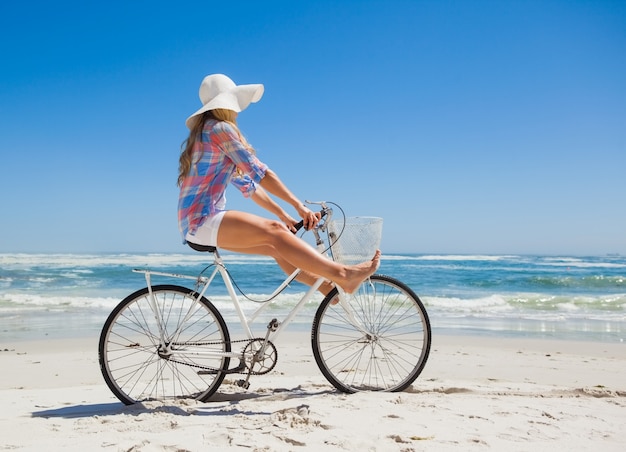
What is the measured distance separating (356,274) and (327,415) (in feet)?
2.75

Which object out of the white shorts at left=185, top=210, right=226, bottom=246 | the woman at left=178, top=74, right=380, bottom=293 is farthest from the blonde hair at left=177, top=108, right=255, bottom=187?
the white shorts at left=185, top=210, right=226, bottom=246

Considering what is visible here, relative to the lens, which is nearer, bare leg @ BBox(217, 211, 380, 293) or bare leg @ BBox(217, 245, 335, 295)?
bare leg @ BBox(217, 211, 380, 293)

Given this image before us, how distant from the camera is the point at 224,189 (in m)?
3.36

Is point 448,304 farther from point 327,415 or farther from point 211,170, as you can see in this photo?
point 211,170

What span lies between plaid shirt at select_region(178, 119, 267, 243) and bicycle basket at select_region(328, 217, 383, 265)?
0.65 metres

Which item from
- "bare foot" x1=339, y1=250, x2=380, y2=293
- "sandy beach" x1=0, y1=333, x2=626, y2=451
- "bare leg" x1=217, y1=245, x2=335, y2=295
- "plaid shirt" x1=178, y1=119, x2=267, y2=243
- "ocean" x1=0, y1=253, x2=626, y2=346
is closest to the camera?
"sandy beach" x1=0, y1=333, x2=626, y2=451

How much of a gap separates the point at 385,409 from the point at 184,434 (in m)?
1.20

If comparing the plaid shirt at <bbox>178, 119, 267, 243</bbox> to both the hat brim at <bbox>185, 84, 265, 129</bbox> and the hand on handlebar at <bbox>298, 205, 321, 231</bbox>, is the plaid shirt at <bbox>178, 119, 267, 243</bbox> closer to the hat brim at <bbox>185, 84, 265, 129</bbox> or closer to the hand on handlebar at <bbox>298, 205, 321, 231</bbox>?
the hat brim at <bbox>185, 84, 265, 129</bbox>

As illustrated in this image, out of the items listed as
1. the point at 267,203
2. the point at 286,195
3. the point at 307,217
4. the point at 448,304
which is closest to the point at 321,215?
the point at 307,217

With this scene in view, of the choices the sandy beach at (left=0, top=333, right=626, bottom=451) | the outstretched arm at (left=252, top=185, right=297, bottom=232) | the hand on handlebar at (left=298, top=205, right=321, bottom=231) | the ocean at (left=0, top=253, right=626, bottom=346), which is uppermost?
the outstretched arm at (left=252, top=185, right=297, bottom=232)

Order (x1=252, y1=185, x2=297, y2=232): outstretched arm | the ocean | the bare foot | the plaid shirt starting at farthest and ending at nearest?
the ocean < (x1=252, y1=185, x2=297, y2=232): outstretched arm < the bare foot < the plaid shirt

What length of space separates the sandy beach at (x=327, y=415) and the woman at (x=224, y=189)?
839 millimetres

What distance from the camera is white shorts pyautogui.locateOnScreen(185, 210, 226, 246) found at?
3.25 m

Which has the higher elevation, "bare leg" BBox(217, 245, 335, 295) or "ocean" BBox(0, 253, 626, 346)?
"bare leg" BBox(217, 245, 335, 295)
